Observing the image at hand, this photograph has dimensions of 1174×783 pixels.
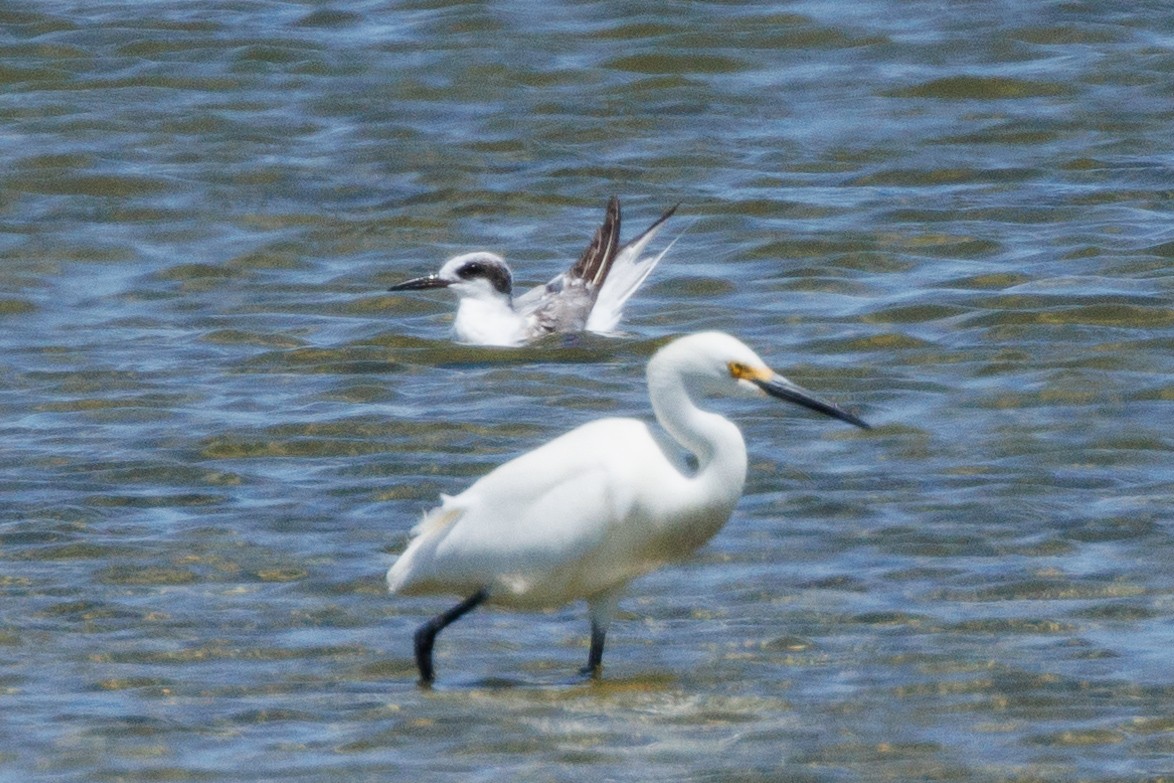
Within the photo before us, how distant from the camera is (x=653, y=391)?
6.61 metres

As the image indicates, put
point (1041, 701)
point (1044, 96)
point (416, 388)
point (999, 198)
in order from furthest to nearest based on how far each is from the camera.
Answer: point (1044, 96) < point (999, 198) < point (416, 388) < point (1041, 701)

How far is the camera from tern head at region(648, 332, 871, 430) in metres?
6.59

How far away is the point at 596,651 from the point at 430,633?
49 cm

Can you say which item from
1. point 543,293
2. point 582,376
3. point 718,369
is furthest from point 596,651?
point 543,293

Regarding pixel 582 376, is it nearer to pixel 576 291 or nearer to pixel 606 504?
pixel 576 291

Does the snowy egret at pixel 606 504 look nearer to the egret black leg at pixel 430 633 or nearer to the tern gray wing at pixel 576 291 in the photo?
the egret black leg at pixel 430 633

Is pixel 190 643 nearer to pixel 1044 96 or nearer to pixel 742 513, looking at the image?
pixel 742 513

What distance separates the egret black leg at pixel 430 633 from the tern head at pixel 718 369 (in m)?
0.88

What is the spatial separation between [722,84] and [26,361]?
6391 mm

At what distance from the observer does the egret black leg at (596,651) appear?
6.76m

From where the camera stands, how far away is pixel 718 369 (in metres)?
6.60

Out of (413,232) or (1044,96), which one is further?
(1044,96)

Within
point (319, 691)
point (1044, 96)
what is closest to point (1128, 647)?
point (319, 691)

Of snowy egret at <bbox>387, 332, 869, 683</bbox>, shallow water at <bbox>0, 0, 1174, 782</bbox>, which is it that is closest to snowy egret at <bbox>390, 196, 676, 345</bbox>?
shallow water at <bbox>0, 0, 1174, 782</bbox>
